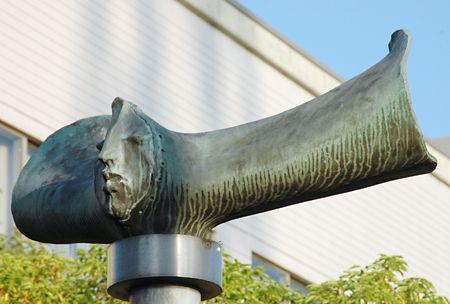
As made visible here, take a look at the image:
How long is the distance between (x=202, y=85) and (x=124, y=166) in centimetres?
989

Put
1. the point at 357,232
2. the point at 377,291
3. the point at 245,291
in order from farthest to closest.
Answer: the point at 357,232 < the point at 377,291 < the point at 245,291

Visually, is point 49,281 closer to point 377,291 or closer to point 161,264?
point 377,291

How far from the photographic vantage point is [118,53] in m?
10.8

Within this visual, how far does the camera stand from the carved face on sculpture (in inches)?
78.0

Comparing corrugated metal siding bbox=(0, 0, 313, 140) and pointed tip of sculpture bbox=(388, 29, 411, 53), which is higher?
corrugated metal siding bbox=(0, 0, 313, 140)

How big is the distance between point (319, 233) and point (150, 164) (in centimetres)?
1147

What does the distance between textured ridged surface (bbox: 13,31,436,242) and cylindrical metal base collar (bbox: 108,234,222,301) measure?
30mm

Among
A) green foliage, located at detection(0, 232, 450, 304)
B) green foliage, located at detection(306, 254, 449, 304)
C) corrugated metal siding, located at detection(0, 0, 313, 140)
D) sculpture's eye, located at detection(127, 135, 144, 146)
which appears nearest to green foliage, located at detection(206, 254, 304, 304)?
green foliage, located at detection(0, 232, 450, 304)

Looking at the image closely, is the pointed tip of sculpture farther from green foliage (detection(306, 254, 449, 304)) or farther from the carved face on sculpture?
green foliage (detection(306, 254, 449, 304))

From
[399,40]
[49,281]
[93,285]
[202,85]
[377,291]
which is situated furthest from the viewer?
[202,85]

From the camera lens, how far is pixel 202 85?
38.8 feet

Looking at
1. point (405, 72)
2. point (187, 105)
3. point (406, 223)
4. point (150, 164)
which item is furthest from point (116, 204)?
point (406, 223)

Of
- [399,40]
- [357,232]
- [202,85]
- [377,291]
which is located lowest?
[399,40]

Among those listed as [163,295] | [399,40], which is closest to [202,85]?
[399,40]
